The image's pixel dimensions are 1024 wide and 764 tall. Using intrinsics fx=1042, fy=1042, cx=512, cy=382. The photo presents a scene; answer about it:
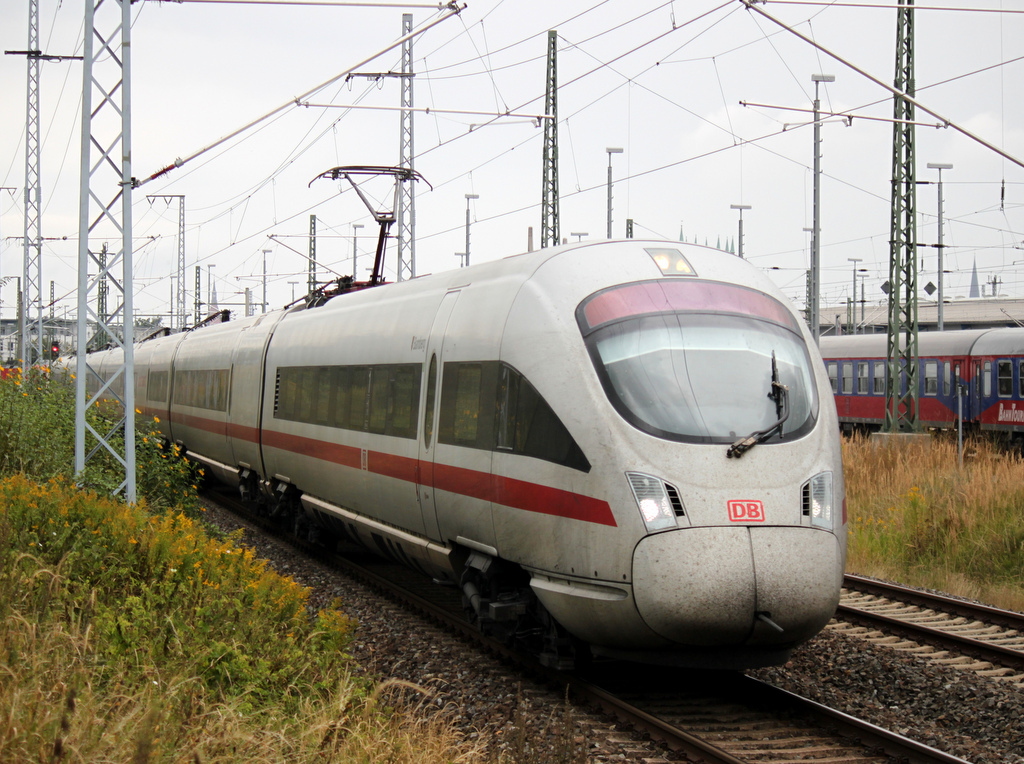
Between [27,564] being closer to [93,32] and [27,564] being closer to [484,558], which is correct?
[484,558]

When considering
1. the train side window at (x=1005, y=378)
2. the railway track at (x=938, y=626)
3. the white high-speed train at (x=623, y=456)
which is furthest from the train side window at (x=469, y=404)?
the train side window at (x=1005, y=378)

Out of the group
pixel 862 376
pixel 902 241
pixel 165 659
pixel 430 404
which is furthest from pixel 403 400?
pixel 862 376

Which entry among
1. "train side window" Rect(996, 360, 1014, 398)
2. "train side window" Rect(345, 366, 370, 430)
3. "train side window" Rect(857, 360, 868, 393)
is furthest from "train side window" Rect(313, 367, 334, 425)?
"train side window" Rect(857, 360, 868, 393)

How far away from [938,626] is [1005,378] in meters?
16.7

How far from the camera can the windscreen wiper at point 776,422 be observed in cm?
612

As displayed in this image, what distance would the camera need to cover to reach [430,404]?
848 centimetres

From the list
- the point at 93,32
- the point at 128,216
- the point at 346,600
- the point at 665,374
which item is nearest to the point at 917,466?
the point at 346,600

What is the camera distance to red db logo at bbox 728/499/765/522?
595cm

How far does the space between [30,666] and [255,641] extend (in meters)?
1.41

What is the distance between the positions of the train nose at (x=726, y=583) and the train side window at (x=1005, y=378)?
19.8 metres

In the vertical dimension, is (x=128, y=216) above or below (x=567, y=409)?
above

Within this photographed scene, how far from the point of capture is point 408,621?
922 cm

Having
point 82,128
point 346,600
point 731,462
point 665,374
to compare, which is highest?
point 82,128

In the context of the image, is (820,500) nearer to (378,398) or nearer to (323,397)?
(378,398)
